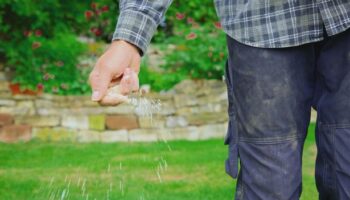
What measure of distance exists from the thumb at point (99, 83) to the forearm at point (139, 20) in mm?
138

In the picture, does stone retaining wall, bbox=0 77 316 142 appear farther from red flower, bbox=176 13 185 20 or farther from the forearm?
the forearm

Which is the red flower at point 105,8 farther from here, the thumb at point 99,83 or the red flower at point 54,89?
the thumb at point 99,83

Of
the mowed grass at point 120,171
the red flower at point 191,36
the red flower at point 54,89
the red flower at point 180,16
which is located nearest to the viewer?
the mowed grass at point 120,171

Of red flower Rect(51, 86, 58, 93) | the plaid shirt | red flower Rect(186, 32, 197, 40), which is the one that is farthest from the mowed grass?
the plaid shirt

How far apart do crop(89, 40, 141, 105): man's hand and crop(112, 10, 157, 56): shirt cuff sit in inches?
0.6

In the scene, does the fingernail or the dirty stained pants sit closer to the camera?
the fingernail

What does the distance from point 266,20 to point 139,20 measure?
0.99 feet

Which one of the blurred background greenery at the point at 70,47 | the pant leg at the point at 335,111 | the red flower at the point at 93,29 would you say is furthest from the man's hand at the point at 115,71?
the red flower at the point at 93,29

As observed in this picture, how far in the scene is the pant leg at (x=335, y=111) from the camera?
1604 mm

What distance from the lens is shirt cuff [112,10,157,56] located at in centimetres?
152

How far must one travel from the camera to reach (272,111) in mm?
1635

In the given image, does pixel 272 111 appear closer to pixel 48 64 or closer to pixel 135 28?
pixel 135 28

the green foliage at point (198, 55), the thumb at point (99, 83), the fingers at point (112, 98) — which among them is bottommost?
the fingers at point (112, 98)

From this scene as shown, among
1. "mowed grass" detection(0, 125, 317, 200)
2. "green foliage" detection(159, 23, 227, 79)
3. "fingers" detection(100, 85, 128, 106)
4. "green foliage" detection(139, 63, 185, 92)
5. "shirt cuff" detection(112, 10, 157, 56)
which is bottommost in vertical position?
"mowed grass" detection(0, 125, 317, 200)
